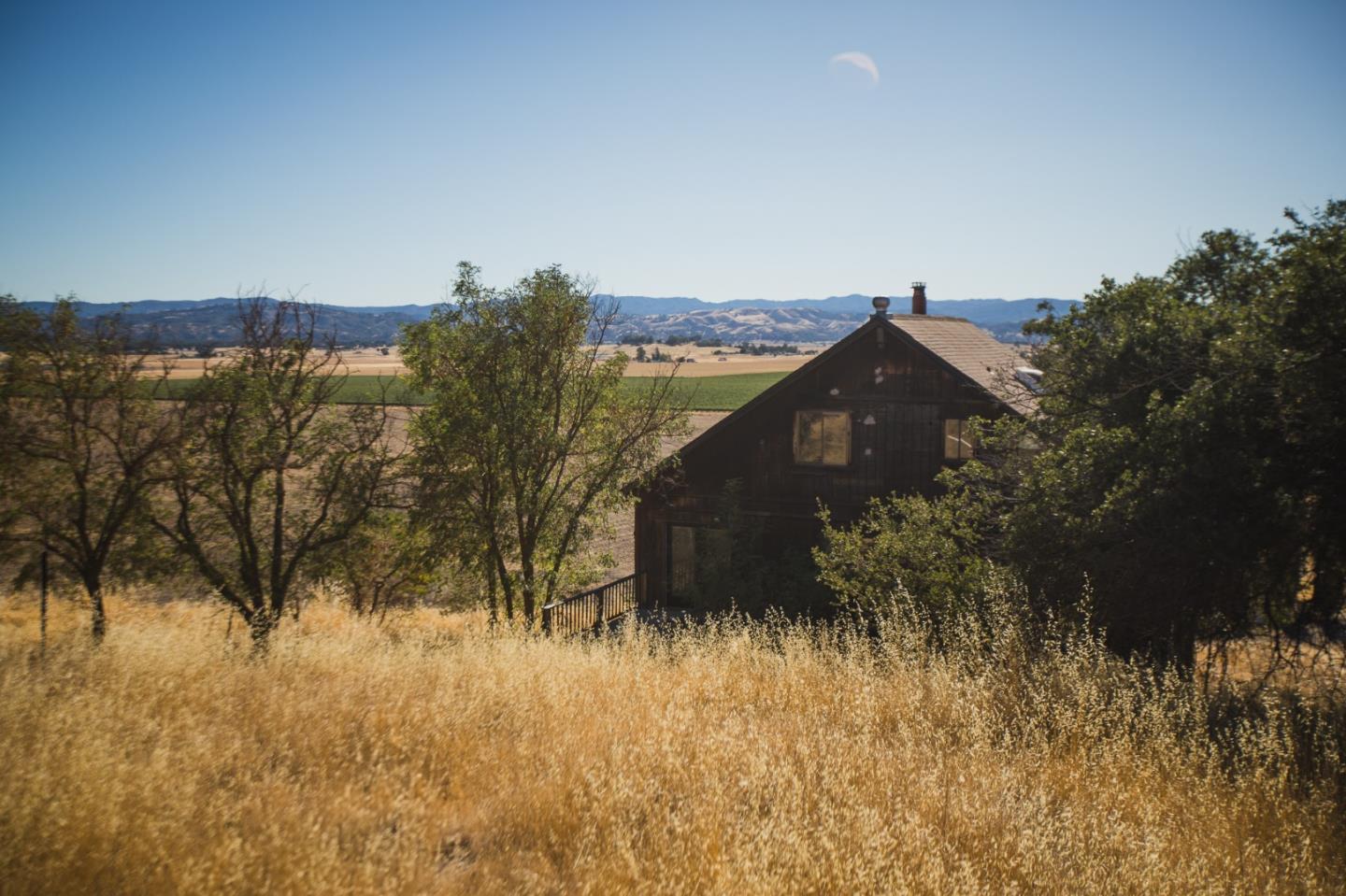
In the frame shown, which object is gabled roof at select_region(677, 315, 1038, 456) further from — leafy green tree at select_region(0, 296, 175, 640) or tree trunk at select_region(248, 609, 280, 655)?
leafy green tree at select_region(0, 296, 175, 640)

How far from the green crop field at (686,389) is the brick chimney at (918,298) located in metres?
8.44

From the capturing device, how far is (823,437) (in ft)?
67.7

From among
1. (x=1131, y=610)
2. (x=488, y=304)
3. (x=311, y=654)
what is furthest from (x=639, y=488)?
(x=311, y=654)

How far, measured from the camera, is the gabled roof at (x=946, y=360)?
17.7 meters

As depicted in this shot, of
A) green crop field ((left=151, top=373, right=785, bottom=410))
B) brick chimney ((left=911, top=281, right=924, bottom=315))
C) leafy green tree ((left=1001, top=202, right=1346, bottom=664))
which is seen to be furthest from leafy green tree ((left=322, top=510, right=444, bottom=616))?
brick chimney ((left=911, top=281, right=924, bottom=315))

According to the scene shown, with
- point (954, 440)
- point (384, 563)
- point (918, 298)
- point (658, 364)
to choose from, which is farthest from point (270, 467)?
point (918, 298)

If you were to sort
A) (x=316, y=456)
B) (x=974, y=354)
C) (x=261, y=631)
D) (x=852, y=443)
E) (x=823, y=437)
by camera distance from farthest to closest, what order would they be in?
(x=974, y=354), (x=823, y=437), (x=852, y=443), (x=316, y=456), (x=261, y=631)

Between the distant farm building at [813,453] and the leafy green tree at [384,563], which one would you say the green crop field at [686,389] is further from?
the leafy green tree at [384,563]

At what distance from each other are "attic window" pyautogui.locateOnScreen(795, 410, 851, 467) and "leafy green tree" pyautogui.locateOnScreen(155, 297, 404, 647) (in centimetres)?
1033

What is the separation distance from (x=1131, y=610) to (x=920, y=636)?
13.6ft

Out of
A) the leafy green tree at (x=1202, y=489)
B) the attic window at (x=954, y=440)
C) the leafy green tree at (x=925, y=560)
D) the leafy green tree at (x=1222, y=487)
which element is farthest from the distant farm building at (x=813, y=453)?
the leafy green tree at (x=1222, y=487)

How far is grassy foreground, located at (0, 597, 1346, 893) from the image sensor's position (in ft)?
11.6

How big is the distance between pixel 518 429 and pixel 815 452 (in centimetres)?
870

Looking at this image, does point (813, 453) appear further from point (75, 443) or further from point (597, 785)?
point (597, 785)
